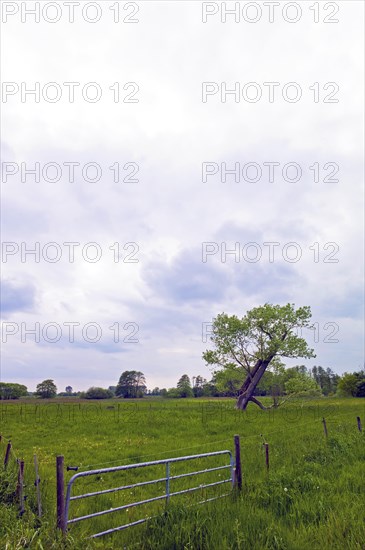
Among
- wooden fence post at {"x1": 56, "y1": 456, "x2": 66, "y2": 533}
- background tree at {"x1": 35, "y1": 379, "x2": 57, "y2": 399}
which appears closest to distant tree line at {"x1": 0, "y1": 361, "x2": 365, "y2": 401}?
background tree at {"x1": 35, "y1": 379, "x2": 57, "y2": 399}

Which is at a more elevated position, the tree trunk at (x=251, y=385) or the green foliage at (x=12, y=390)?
the tree trunk at (x=251, y=385)

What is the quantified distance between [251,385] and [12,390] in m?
58.0

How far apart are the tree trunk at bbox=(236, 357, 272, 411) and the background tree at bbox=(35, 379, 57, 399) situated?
5586cm

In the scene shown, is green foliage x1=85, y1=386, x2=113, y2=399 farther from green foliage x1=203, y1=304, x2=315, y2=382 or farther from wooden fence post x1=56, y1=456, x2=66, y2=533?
wooden fence post x1=56, y1=456, x2=66, y2=533

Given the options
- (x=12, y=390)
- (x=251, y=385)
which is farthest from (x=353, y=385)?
(x=12, y=390)

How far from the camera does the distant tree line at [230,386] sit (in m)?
39.7

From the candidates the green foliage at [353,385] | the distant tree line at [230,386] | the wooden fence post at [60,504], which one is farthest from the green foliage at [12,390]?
the wooden fence post at [60,504]

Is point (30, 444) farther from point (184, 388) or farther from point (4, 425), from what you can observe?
point (184, 388)

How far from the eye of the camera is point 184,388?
107125 mm

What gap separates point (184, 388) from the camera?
107m

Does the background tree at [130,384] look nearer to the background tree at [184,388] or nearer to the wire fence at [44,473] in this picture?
the background tree at [184,388]

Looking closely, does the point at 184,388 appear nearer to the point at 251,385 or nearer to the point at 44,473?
the point at 251,385

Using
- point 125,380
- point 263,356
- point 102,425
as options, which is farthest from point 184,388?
point 102,425

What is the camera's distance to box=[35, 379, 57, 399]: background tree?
273ft
